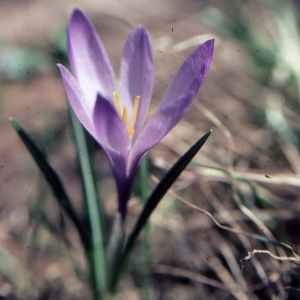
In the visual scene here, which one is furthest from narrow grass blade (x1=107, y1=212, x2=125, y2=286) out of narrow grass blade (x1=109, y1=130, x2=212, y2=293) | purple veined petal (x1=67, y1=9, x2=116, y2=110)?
purple veined petal (x1=67, y1=9, x2=116, y2=110)

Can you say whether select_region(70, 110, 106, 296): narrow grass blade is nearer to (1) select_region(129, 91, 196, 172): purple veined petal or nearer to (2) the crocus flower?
(2) the crocus flower

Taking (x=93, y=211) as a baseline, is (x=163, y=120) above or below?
above

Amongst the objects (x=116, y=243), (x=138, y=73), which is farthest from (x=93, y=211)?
(x=138, y=73)

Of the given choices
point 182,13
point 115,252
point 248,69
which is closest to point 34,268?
point 115,252

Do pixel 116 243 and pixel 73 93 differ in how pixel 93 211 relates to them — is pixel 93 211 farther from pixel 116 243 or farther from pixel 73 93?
pixel 73 93

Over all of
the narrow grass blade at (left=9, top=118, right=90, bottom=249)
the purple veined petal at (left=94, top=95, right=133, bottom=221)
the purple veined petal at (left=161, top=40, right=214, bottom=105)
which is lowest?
the narrow grass blade at (left=9, top=118, right=90, bottom=249)

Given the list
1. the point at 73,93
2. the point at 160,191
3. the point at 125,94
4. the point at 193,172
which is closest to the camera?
the point at 73,93
